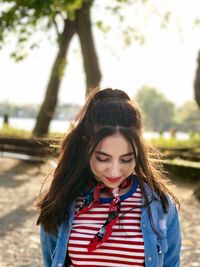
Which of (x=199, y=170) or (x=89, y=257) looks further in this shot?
(x=199, y=170)

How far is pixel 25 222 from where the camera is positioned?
827 centimetres

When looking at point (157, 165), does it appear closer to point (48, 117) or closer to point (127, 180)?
point (127, 180)

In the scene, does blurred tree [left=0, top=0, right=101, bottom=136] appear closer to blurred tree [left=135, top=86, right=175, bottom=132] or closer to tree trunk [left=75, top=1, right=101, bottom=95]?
tree trunk [left=75, top=1, right=101, bottom=95]

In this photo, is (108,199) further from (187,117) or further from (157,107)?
(187,117)

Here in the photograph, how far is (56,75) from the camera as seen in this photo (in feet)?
65.9

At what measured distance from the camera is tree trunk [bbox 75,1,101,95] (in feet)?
56.5

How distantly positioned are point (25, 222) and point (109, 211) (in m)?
6.24

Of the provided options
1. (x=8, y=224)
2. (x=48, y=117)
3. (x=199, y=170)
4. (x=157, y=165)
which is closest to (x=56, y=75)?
(x=48, y=117)

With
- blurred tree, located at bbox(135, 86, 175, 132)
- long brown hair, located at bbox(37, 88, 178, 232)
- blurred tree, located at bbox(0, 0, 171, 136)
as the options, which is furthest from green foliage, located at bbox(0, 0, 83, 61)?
blurred tree, located at bbox(135, 86, 175, 132)

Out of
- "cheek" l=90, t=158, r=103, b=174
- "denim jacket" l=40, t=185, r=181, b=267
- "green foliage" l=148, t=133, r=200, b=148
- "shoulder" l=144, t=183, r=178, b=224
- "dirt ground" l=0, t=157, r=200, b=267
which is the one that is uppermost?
"cheek" l=90, t=158, r=103, b=174

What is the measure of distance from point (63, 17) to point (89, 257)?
18.2 metres

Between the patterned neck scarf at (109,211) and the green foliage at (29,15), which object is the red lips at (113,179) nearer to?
the patterned neck scarf at (109,211)

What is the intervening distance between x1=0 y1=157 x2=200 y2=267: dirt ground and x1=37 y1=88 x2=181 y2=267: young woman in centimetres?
38

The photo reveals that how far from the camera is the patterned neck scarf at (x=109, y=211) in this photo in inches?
85.0
